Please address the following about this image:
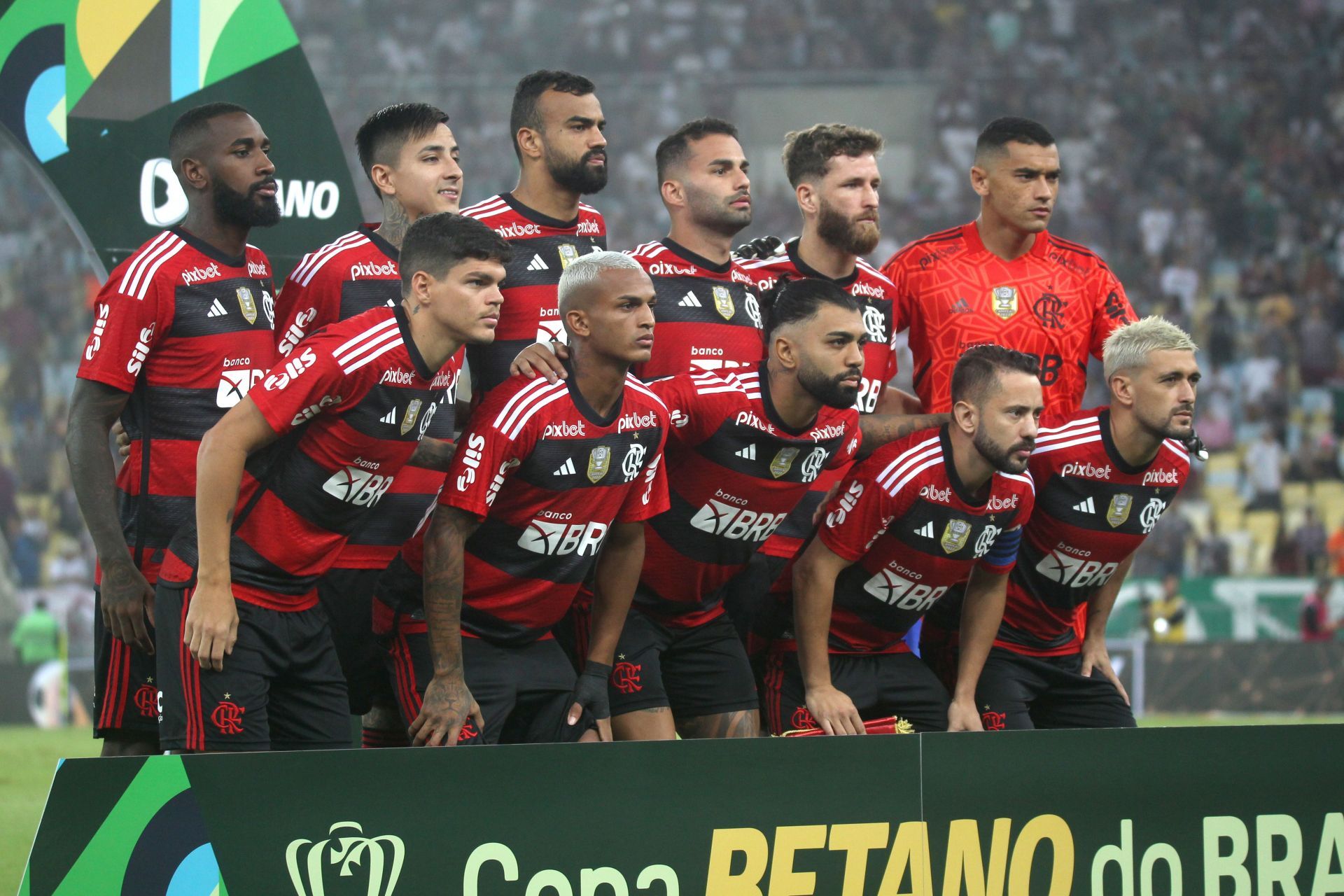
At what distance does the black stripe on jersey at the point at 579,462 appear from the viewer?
15.5 ft

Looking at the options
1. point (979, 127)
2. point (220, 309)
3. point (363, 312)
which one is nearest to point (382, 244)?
point (363, 312)

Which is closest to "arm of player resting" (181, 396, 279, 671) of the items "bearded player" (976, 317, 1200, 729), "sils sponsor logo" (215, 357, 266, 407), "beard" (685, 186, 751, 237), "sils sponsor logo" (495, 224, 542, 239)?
"sils sponsor logo" (215, 357, 266, 407)

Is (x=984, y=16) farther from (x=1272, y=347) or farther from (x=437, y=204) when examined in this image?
(x=437, y=204)

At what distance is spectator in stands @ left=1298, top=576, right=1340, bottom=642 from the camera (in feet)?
50.1

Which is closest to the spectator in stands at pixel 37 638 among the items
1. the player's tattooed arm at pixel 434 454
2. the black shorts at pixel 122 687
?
the black shorts at pixel 122 687

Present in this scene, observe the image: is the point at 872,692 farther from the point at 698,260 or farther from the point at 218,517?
the point at 218,517

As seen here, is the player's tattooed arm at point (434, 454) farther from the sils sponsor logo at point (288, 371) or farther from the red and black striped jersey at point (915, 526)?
the red and black striped jersey at point (915, 526)

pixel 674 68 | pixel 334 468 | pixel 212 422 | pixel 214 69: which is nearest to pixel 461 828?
pixel 334 468

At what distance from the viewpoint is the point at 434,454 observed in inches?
196

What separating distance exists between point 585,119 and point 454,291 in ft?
4.72

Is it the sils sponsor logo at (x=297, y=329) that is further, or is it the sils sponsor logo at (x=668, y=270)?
the sils sponsor logo at (x=668, y=270)

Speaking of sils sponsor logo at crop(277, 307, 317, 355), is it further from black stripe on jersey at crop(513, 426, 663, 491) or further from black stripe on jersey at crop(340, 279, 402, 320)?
black stripe on jersey at crop(513, 426, 663, 491)

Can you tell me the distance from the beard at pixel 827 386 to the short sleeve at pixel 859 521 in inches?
17.9

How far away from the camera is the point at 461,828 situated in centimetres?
353
